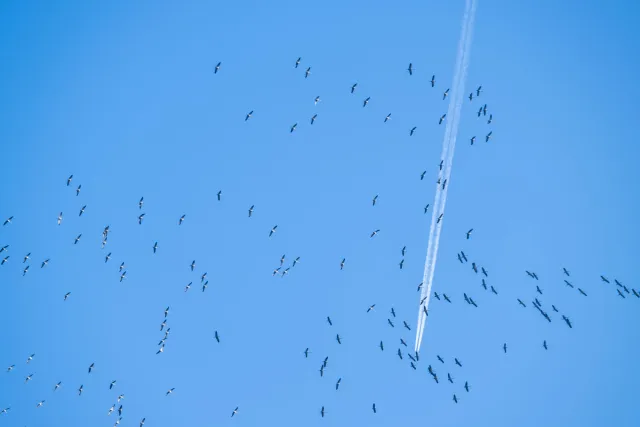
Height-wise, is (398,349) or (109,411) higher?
(109,411)

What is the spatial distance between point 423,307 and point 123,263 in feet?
95.3

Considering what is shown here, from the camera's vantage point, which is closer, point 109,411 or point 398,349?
point 398,349

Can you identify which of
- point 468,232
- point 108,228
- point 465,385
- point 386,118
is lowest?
point 465,385

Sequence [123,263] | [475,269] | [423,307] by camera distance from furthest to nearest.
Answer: [123,263] < [423,307] < [475,269]

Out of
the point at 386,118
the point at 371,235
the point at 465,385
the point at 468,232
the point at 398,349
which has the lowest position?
the point at 465,385

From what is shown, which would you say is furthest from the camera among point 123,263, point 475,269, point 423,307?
point 123,263

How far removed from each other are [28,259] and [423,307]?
38665mm

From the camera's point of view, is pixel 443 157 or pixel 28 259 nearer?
pixel 443 157

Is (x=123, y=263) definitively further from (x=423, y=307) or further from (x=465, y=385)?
(x=465, y=385)

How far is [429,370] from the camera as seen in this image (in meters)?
67.9

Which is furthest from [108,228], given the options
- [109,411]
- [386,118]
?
[386,118]

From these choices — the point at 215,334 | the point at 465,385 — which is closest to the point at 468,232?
the point at 465,385

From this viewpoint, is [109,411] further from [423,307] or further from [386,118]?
[386,118]

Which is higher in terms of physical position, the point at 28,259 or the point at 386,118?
the point at 28,259
